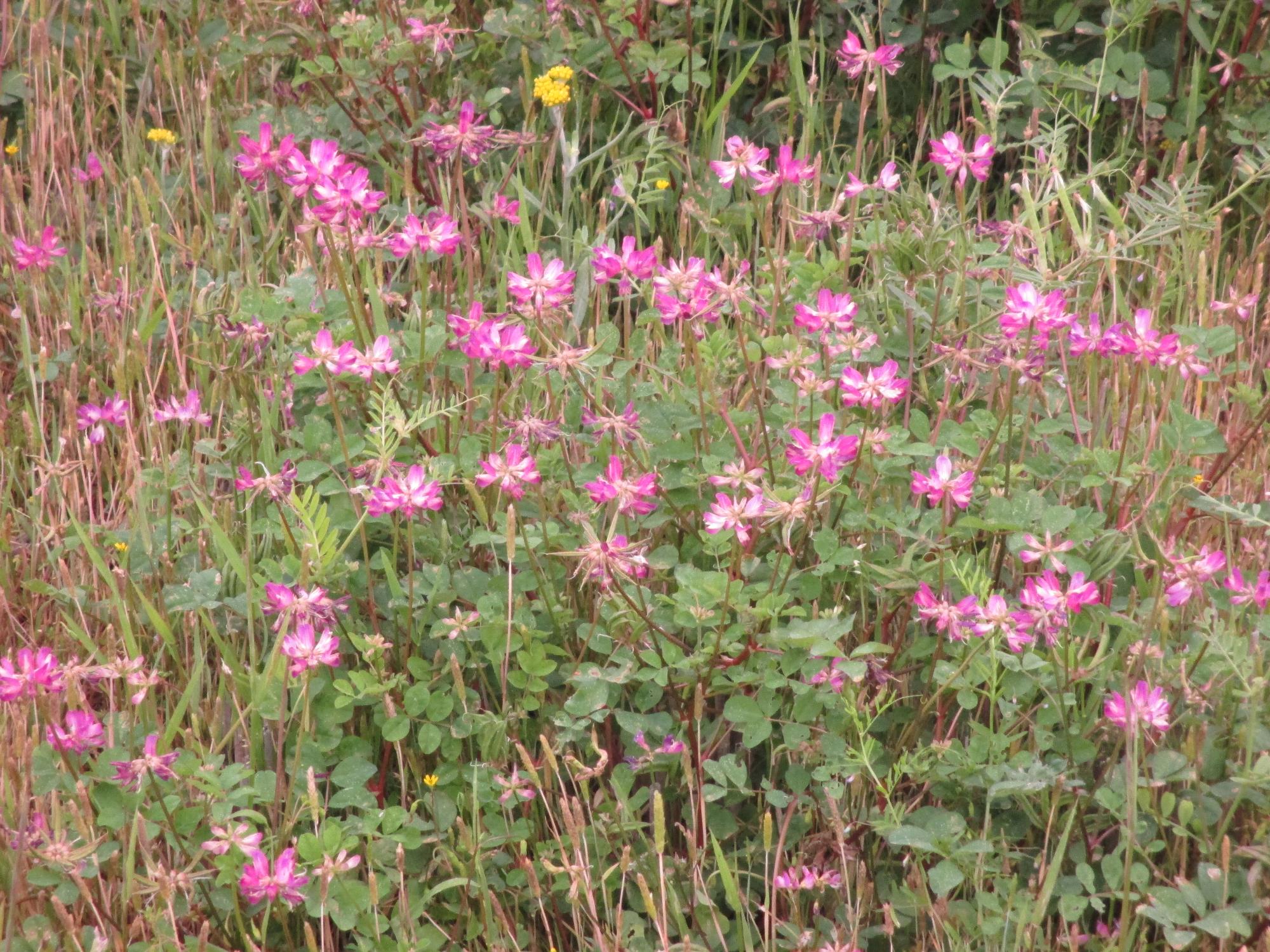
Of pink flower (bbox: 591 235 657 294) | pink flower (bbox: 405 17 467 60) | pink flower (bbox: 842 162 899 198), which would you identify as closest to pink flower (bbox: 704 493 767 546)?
pink flower (bbox: 591 235 657 294)

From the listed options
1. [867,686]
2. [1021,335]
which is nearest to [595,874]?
Answer: [867,686]

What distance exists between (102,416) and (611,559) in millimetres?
1143

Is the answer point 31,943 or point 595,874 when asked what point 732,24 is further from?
point 31,943

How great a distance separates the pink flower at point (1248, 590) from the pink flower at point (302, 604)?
115 cm

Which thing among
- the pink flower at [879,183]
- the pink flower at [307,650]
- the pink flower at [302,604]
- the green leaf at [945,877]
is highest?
the pink flower at [879,183]

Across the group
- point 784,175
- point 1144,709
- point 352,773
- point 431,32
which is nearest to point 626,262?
point 784,175

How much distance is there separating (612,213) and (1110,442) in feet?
4.92

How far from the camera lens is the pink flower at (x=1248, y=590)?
70.8 inches

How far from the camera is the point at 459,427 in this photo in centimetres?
221

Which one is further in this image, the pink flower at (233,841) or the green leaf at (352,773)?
the green leaf at (352,773)

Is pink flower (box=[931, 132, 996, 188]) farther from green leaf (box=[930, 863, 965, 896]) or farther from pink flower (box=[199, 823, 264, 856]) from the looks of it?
pink flower (box=[199, 823, 264, 856])

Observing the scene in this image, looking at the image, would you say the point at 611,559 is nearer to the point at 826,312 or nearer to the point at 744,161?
the point at 826,312

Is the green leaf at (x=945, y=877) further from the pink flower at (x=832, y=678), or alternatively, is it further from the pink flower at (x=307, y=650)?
the pink flower at (x=307, y=650)

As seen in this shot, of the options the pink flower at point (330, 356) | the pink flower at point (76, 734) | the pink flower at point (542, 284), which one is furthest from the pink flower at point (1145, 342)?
the pink flower at point (76, 734)
